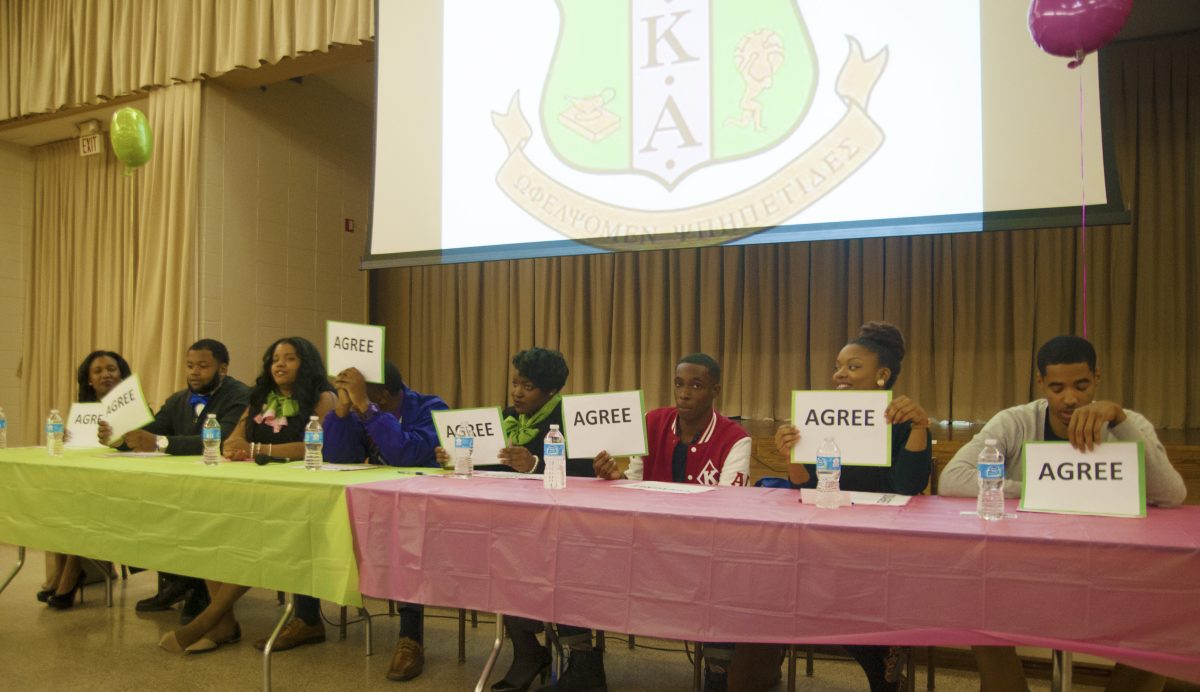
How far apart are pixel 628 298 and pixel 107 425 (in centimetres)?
334

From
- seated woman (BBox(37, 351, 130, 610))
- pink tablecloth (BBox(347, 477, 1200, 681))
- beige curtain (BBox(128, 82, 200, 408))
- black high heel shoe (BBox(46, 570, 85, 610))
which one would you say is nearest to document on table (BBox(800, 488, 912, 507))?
pink tablecloth (BBox(347, 477, 1200, 681))

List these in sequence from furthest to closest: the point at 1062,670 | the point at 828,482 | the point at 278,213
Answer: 1. the point at 278,213
2. the point at 828,482
3. the point at 1062,670

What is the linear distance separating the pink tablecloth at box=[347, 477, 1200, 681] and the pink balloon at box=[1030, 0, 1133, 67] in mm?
1309

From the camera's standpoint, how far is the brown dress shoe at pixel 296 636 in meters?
3.00

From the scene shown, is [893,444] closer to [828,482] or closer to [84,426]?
[828,482]

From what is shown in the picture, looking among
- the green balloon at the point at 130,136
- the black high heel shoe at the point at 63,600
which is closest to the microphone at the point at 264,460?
the black high heel shoe at the point at 63,600

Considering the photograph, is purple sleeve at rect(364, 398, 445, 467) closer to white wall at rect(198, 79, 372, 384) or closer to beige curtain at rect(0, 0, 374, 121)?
beige curtain at rect(0, 0, 374, 121)

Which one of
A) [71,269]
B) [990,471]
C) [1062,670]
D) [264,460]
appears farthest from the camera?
[71,269]

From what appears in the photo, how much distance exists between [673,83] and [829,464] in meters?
A: 1.94

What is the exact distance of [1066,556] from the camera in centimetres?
150

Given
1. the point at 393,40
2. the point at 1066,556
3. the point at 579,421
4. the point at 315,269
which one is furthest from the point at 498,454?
the point at 315,269

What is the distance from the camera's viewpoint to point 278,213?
5.58m

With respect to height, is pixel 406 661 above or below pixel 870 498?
below

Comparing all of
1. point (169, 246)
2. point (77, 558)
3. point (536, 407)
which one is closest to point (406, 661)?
point (536, 407)
